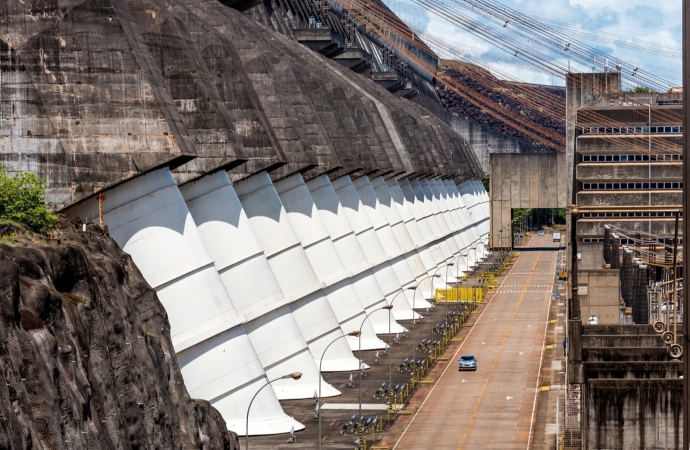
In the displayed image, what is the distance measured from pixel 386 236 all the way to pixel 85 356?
7235 centimetres

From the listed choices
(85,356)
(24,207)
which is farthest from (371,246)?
(85,356)

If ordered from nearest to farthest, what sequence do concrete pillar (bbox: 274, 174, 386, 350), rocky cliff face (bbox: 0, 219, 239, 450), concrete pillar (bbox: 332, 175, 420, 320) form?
rocky cliff face (bbox: 0, 219, 239, 450)
concrete pillar (bbox: 274, 174, 386, 350)
concrete pillar (bbox: 332, 175, 420, 320)

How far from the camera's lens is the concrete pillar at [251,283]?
196 ft

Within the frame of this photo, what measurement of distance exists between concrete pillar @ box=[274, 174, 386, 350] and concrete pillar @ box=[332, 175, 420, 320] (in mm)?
9541

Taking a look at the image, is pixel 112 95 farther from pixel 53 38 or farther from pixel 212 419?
pixel 212 419

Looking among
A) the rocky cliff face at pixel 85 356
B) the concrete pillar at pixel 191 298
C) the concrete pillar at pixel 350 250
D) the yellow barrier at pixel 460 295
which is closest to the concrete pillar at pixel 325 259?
the concrete pillar at pixel 350 250

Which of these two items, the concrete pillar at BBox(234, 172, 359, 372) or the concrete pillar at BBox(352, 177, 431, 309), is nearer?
the concrete pillar at BBox(234, 172, 359, 372)

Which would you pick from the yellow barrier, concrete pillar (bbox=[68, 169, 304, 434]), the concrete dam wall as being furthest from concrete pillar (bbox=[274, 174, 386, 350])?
the yellow barrier

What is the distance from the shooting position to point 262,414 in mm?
53750

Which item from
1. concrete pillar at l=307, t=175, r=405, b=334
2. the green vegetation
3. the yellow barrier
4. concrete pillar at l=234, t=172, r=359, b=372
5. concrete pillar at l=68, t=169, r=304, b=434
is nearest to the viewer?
the green vegetation

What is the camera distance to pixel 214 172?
5941 centimetres

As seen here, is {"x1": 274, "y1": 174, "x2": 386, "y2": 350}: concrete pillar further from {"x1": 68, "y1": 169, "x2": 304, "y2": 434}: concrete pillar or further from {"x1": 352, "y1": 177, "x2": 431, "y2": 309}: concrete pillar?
{"x1": 68, "y1": 169, "x2": 304, "y2": 434}: concrete pillar

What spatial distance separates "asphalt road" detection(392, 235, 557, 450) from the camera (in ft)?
177

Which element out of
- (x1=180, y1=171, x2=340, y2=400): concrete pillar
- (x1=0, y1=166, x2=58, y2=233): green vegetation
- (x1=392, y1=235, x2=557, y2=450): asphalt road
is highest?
(x1=0, y1=166, x2=58, y2=233): green vegetation
